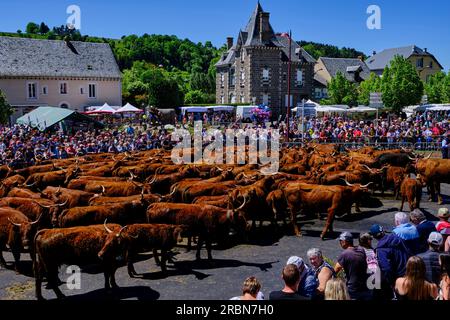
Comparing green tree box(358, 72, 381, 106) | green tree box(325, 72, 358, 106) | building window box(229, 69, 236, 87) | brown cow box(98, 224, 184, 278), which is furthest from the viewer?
building window box(229, 69, 236, 87)

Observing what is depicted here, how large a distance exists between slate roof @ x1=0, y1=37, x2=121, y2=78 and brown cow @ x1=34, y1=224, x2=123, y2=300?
44657 mm

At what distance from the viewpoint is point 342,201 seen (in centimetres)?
1310

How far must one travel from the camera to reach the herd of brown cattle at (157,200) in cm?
943

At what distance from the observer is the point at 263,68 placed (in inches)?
2314

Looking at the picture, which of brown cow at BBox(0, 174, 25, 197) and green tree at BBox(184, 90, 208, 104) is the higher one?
green tree at BBox(184, 90, 208, 104)

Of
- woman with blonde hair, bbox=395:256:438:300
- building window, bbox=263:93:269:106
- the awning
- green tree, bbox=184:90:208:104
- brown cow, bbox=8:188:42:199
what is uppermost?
green tree, bbox=184:90:208:104

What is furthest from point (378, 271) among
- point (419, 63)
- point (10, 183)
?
point (419, 63)

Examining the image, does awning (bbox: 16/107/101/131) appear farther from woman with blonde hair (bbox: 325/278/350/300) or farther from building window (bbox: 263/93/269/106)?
woman with blonde hair (bbox: 325/278/350/300)

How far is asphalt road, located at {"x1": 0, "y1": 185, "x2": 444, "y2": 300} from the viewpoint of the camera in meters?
9.21

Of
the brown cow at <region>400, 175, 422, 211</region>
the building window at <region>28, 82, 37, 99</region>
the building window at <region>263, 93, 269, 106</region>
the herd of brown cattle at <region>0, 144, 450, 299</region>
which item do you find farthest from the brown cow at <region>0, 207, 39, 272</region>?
the building window at <region>263, 93, 269, 106</region>

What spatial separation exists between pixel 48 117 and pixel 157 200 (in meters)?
24.1

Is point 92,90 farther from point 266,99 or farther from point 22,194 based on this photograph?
point 22,194

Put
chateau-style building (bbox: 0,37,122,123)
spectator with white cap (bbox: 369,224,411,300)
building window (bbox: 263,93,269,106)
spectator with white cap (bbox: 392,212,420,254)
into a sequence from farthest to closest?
building window (bbox: 263,93,269,106) → chateau-style building (bbox: 0,37,122,123) → spectator with white cap (bbox: 392,212,420,254) → spectator with white cap (bbox: 369,224,411,300)
